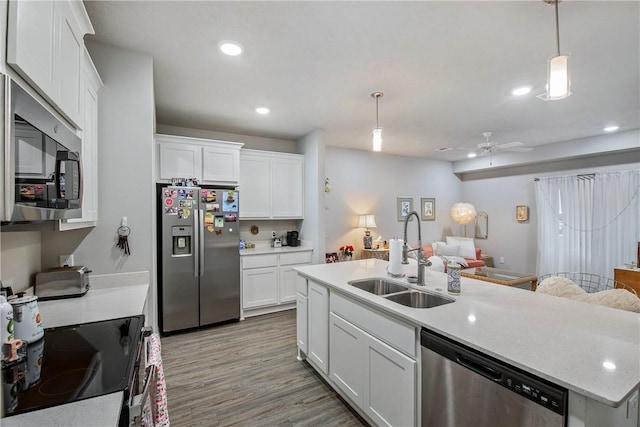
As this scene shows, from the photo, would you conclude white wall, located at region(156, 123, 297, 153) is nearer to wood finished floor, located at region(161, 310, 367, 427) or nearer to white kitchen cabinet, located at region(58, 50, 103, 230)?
white kitchen cabinet, located at region(58, 50, 103, 230)

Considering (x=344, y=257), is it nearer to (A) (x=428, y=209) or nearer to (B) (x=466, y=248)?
(A) (x=428, y=209)

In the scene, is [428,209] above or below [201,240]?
above

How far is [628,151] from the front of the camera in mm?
4660

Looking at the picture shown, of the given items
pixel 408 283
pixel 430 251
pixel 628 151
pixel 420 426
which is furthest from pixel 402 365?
pixel 628 151

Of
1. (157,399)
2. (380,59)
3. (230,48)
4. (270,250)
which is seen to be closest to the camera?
(157,399)

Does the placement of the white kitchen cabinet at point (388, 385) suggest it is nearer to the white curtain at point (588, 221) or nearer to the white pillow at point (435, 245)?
the white pillow at point (435, 245)

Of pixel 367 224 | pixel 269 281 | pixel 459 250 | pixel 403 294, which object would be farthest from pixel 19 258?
pixel 459 250

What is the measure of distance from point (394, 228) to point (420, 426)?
191 inches

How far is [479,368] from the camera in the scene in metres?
1.22

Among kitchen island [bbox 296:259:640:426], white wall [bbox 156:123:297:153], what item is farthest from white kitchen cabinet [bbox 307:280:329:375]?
white wall [bbox 156:123:297:153]

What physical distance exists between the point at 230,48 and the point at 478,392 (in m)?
2.64

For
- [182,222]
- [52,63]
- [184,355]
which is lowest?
[184,355]

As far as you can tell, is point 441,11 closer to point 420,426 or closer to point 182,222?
point 420,426

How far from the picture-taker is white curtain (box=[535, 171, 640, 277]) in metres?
4.57
